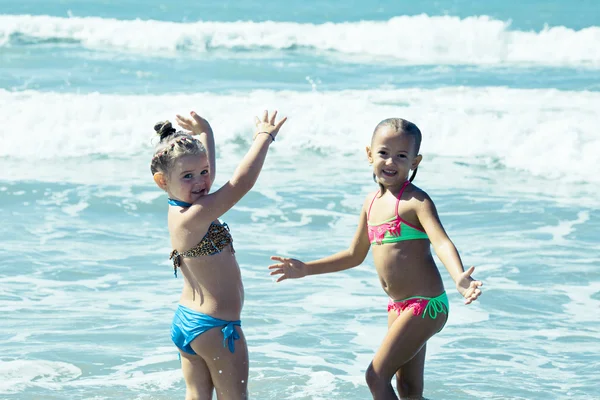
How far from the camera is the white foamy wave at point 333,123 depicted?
39.6ft

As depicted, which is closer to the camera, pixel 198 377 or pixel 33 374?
pixel 198 377

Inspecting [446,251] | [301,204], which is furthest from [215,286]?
[301,204]

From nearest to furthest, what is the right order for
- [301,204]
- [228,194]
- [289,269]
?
1. [228,194]
2. [289,269]
3. [301,204]

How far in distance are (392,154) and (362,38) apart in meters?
22.1

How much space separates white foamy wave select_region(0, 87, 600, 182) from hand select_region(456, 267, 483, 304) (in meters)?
7.88

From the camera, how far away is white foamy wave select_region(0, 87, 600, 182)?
12.1 m

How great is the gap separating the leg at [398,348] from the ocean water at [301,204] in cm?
97

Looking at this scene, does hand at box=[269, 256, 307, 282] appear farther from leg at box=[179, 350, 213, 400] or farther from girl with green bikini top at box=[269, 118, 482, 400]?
leg at box=[179, 350, 213, 400]

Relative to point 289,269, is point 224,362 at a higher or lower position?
lower

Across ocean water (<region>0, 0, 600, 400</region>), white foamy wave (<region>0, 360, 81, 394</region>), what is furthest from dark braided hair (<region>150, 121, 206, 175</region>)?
white foamy wave (<region>0, 360, 81, 394</region>)

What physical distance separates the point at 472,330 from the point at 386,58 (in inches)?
692

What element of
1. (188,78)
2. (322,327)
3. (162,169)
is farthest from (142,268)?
(188,78)

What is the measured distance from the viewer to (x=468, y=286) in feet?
11.1

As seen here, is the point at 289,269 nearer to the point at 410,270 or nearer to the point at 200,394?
the point at 410,270
